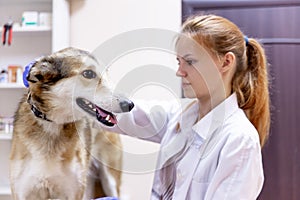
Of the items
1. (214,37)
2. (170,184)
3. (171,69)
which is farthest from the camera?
(171,69)

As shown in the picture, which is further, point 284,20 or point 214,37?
point 284,20

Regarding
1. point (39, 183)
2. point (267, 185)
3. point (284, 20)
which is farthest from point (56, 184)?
point (284, 20)

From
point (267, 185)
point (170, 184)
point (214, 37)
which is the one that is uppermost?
point (214, 37)

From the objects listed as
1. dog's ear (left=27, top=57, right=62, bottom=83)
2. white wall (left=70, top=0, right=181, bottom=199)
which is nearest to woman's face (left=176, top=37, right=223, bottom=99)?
dog's ear (left=27, top=57, right=62, bottom=83)

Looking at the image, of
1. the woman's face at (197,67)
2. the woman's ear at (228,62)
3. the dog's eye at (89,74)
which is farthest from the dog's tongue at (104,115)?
the woman's ear at (228,62)

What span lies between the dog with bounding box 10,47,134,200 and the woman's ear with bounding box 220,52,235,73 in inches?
11.4

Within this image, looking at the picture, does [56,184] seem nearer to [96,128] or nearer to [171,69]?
[96,128]

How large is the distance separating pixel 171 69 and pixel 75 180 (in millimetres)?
935

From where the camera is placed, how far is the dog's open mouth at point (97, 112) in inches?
45.1

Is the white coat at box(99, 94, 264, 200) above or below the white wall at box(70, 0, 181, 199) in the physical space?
below

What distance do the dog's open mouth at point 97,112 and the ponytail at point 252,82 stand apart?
1.26 feet

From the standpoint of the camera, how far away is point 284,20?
2109mm

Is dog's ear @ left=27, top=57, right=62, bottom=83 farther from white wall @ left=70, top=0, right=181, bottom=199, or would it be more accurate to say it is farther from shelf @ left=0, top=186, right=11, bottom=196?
shelf @ left=0, top=186, right=11, bottom=196

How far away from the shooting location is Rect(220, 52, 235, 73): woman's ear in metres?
1.11
